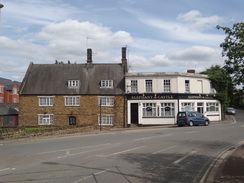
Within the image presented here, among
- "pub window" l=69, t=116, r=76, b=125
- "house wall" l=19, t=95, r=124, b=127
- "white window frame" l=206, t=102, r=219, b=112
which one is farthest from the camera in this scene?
"white window frame" l=206, t=102, r=219, b=112

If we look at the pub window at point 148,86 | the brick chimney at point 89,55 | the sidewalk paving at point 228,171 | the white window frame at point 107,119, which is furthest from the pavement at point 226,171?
the brick chimney at point 89,55

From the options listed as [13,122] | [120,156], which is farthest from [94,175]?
[13,122]

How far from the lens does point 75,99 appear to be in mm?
38156

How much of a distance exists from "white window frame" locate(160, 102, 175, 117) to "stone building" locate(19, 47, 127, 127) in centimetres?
510

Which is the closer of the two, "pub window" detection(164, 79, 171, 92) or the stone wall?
the stone wall

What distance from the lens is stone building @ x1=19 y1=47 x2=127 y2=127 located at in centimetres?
3766

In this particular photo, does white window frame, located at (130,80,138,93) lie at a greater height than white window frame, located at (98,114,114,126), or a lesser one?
greater

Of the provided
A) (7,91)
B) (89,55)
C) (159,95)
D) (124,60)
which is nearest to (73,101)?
(89,55)

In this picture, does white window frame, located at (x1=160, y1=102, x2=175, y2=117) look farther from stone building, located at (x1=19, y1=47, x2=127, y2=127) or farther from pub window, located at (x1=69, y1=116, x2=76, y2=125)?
pub window, located at (x1=69, y1=116, x2=76, y2=125)

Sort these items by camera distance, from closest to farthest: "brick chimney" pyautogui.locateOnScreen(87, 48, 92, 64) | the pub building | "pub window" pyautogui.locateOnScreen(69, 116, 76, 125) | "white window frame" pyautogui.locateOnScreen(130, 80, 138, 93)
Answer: the pub building < "white window frame" pyautogui.locateOnScreen(130, 80, 138, 93) < "pub window" pyautogui.locateOnScreen(69, 116, 76, 125) < "brick chimney" pyautogui.locateOnScreen(87, 48, 92, 64)

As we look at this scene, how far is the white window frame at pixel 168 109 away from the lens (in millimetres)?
37062

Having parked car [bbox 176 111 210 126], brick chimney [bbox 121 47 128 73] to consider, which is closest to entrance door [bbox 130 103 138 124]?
brick chimney [bbox 121 47 128 73]

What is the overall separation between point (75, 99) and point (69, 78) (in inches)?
137

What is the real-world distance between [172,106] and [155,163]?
1059 inches
